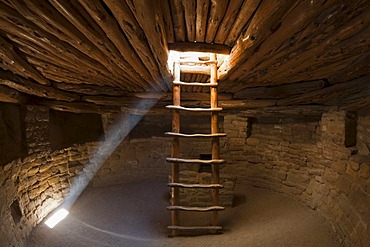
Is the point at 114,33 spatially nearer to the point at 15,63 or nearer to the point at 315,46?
the point at 15,63

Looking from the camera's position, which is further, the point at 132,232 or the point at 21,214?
the point at 132,232

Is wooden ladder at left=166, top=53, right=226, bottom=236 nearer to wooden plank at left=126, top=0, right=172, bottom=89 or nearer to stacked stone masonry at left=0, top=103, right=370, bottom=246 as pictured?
wooden plank at left=126, top=0, right=172, bottom=89

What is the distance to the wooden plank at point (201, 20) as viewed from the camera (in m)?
1.75

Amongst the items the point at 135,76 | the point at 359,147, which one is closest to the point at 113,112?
the point at 135,76

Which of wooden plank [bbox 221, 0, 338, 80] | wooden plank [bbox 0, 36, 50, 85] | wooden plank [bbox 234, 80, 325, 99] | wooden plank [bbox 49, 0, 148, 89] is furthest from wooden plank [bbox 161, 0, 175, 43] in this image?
wooden plank [bbox 234, 80, 325, 99]

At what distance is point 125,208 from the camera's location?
15.6ft

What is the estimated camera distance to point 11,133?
11.9 feet

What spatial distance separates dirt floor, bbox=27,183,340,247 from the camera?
3.46 meters

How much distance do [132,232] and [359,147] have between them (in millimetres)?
→ 3771

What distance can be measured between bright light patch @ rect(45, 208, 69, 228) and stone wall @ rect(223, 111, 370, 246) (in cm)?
364

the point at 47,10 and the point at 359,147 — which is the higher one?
the point at 47,10

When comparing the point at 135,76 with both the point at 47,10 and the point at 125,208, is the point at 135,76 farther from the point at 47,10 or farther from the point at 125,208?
the point at 125,208

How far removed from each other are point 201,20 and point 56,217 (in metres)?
3.99

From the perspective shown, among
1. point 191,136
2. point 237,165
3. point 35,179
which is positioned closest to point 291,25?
point 191,136
